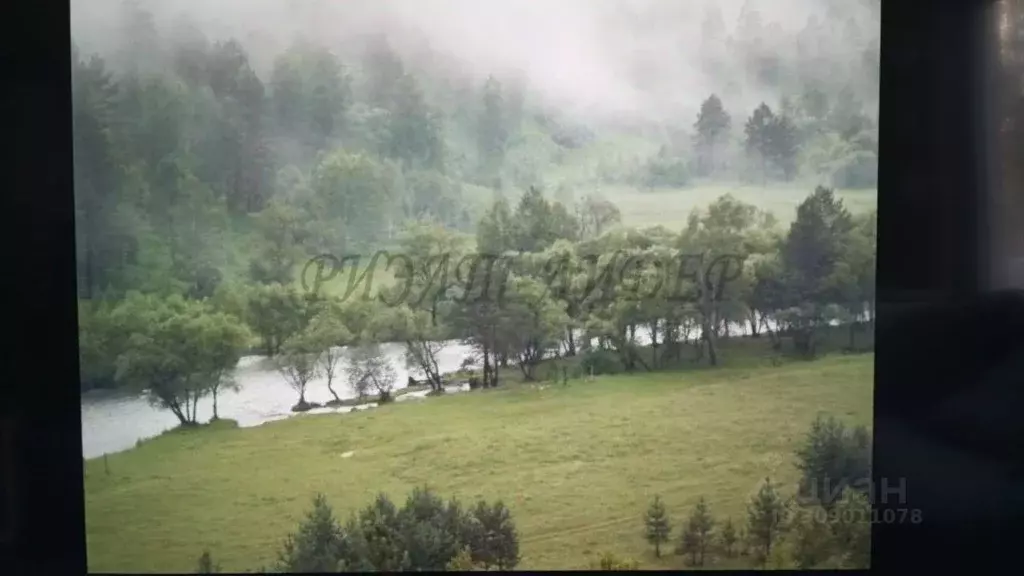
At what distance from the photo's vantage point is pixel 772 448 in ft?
4.73

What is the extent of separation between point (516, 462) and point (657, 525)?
28cm

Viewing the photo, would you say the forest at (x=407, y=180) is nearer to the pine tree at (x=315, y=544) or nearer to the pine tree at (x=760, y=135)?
the pine tree at (x=760, y=135)

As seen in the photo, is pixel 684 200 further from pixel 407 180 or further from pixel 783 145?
pixel 407 180

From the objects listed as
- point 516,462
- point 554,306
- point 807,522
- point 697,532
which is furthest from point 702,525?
point 554,306

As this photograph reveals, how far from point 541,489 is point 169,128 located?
904mm

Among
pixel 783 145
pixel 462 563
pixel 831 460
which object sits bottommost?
pixel 462 563

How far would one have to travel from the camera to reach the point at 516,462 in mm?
1427

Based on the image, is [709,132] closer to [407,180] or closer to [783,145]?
[783,145]

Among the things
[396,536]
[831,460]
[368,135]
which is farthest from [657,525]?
[368,135]

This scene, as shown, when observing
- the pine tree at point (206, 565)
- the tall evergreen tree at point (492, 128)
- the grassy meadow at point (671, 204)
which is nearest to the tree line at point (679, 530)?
the pine tree at point (206, 565)

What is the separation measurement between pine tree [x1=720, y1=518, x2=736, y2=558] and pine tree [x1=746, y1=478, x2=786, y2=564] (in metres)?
0.03

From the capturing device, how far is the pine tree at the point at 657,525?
56.4 inches

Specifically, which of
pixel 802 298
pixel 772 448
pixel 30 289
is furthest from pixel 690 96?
pixel 30 289

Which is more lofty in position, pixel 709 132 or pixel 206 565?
pixel 709 132
